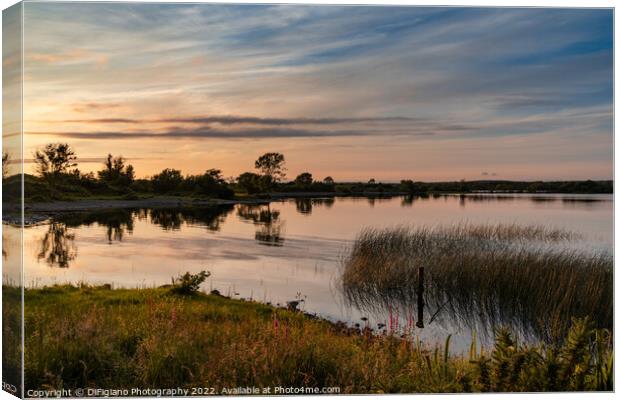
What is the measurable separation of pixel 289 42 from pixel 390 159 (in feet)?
7.43

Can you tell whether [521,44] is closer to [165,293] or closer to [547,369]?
[547,369]

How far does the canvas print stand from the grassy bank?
28mm

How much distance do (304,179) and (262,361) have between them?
10.1ft

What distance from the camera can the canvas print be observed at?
733 cm

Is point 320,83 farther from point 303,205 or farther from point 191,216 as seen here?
point 191,216

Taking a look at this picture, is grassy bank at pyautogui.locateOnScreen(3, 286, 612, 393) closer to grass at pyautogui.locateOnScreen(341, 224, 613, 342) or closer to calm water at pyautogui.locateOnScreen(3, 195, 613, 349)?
calm water at pyautogui.locateOnScreen(3, 195, 613, 349)

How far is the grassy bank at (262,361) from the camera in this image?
7176mm

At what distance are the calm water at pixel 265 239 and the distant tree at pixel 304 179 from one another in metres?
0.31

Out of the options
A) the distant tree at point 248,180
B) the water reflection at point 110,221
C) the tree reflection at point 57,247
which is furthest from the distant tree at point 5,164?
the distant tree at point 248,180

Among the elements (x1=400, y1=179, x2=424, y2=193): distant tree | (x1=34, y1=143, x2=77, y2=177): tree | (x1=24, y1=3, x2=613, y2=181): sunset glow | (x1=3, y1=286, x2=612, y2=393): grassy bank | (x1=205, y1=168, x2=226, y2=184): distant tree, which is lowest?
(x1=3, y1=286, x2=612, y2=393): grassy bank

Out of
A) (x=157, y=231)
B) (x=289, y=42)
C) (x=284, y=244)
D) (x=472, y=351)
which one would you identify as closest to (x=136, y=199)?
(x=157, y=231)

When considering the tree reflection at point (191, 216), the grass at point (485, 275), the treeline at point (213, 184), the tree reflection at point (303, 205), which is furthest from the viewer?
the tree reflection at point (191, 216)

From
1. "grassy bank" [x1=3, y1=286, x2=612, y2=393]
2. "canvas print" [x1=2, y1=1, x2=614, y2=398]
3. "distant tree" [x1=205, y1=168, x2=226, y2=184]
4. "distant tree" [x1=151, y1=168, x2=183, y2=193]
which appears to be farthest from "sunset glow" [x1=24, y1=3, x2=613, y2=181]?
"grassy bank" [x1=3, y1=286, x2=612, y2=393]

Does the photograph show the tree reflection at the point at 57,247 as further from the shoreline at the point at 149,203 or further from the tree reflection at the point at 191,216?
the tree reflection at the point at 191,216
